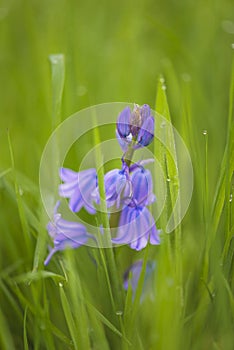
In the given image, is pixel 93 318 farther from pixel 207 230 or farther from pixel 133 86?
pixel 133 86

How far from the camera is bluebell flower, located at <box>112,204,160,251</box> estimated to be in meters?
0.98

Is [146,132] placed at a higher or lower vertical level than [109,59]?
lower

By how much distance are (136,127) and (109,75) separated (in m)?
0.80

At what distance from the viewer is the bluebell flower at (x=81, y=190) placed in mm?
1059

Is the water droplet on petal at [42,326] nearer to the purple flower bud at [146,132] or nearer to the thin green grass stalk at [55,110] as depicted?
the thin green grass stalk at [55,110]

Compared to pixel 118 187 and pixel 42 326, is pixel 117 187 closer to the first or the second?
pixel 118 187

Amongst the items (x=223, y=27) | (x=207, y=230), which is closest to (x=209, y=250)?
(x=207, y=230)

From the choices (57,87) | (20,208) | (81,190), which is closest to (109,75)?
(57,87)

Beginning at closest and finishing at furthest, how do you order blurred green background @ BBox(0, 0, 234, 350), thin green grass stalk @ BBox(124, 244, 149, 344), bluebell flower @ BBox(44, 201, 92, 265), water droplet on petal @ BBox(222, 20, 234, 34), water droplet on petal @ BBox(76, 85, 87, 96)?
thin green grass stalk @ BBox(124, 244, 149, 344) → bluebell flower @ BBox(44, 201, 92, 265) → blurred green background @ BBox(0, 0, 234, 350) → water droplet on petal @ BBox(76, 85, 87, 96) → water droplet on petal @ BBox(222, 20, 234, 34)

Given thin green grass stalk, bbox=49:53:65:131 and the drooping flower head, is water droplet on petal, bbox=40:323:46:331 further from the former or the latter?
thin green grass stalk, bbox=49:53:65:131

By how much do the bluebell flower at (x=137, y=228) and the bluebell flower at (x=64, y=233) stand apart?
7 centimetres

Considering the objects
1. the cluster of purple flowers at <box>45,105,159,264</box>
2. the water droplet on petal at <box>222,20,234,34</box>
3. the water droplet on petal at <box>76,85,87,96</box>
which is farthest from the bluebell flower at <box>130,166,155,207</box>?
the water droplet on petal at <box>222,20,234,34</box>

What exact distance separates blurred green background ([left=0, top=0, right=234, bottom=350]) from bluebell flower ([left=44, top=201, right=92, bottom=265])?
7 centimetres

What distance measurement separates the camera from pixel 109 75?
1.72 metres
